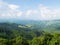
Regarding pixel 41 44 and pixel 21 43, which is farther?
pixel 21 43

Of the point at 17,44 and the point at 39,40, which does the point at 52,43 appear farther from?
the point at 17,44

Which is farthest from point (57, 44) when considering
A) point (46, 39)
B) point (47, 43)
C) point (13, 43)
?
point (13, 43)

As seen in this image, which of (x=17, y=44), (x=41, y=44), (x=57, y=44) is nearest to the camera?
(x=57, y=44)

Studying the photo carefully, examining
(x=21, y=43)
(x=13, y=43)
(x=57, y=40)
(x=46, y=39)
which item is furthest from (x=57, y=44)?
(x=13, y=43)

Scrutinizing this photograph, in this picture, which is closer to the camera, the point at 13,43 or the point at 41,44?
the point at 41,44

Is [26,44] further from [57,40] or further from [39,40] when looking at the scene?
[57,40]

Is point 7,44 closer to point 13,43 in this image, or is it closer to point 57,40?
point 13,43

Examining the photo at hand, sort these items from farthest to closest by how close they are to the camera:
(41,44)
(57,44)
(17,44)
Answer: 1. (17,44)
2. (41,44)
3. (57,44)
